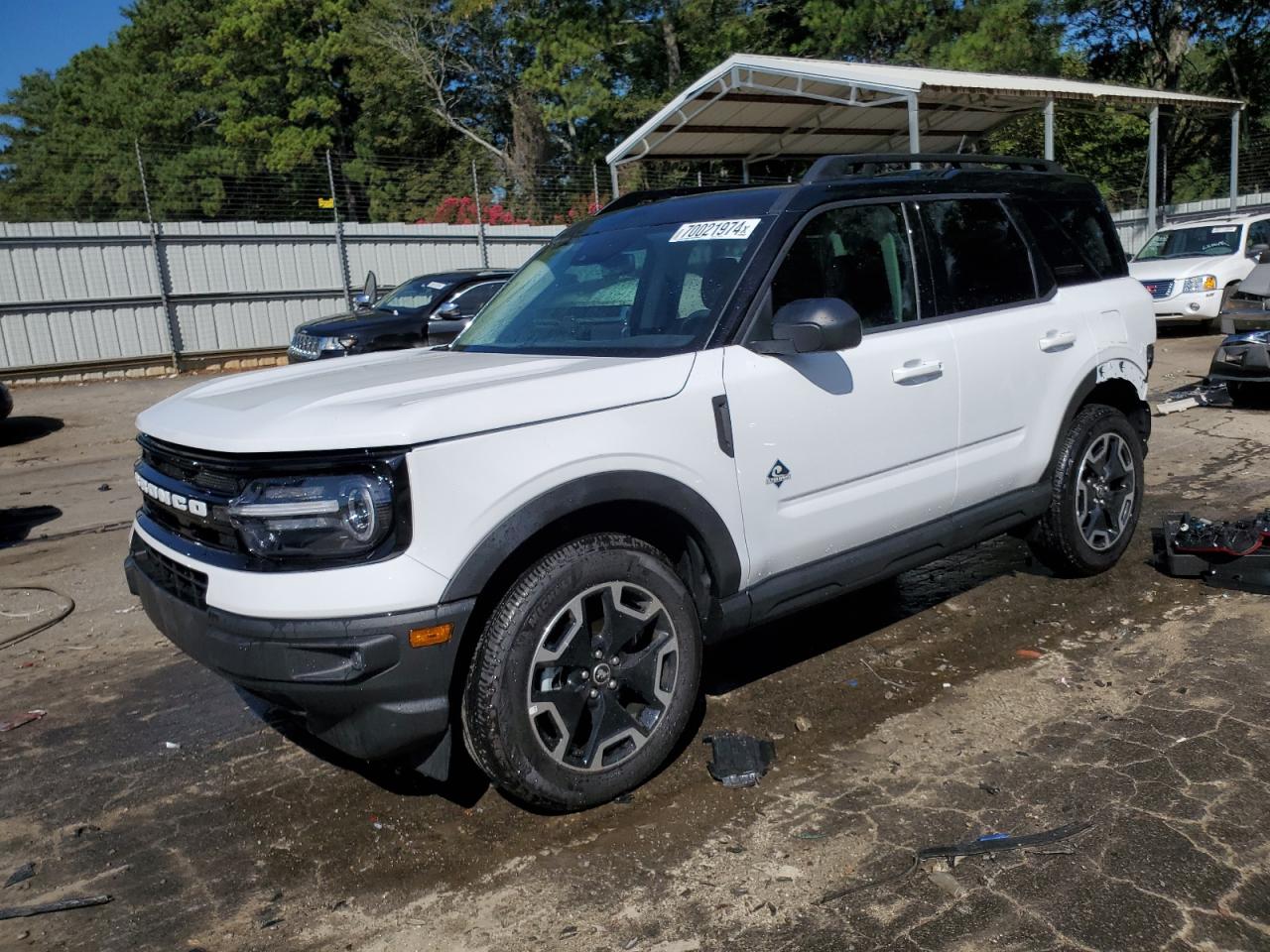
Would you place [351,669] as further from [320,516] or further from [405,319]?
[405,319]

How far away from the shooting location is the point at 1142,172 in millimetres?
31984

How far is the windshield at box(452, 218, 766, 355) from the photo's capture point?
359 cm

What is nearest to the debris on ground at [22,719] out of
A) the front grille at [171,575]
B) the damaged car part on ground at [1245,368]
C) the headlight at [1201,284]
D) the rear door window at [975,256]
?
the front grille at [171,575]

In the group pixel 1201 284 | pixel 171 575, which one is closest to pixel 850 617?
pixel 171 575

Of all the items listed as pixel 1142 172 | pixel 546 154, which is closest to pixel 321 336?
pixel 546 154

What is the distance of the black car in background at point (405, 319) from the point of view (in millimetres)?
11859

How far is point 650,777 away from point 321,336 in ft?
31.4

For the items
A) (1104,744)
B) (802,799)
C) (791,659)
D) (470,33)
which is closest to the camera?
(802,799)

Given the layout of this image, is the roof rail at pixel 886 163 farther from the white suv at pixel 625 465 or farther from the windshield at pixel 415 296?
the windshield at pixel 415 296

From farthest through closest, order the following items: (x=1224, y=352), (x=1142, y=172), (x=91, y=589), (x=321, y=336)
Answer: (x=1142, y=172)
(x=321, y=336)
(x=1224, y=352)
(x=91, y=589)

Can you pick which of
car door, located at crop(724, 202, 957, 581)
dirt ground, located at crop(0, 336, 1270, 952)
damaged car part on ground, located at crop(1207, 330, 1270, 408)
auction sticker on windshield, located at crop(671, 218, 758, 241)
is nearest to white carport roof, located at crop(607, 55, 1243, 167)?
damaged car part on ground, located at crop(1207, 330, 1270, 408)

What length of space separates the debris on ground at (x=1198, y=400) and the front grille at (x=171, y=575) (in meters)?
8.81

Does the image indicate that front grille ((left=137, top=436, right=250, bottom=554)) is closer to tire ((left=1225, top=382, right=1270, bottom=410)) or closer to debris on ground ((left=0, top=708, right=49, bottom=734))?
debris on ground ((left=0, top=708, right=49, bottom=734))

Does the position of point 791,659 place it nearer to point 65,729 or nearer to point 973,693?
point 973,693
